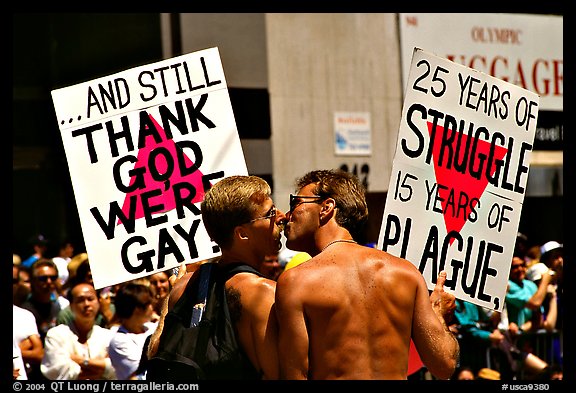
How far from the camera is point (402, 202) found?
5.96 m

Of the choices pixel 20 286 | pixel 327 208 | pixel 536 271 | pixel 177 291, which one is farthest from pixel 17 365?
pixel 536 271

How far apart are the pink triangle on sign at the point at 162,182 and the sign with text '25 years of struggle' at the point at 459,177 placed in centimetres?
108

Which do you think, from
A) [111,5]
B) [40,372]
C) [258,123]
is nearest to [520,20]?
[258,123]

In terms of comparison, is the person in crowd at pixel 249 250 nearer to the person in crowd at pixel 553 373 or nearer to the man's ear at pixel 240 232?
the man's ear at pixel 240 232

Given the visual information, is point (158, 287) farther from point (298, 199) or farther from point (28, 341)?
point (298, 199)

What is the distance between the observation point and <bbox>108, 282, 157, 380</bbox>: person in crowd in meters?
7.76

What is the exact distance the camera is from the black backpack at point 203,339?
14.8ft

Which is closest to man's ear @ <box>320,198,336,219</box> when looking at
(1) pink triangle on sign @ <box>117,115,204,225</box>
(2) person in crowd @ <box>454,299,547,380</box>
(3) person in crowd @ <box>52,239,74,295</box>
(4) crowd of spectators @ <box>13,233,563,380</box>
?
(1) pink triangle on sign @ <box>117,115,204,225</box>

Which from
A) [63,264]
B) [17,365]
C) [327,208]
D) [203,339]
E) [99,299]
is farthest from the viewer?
[63,264]

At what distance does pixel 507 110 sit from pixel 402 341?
7.18 ft

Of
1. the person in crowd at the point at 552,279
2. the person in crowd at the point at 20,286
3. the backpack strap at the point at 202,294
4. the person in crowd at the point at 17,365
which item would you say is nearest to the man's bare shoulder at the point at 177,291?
the backpack strap at the point at 202,294

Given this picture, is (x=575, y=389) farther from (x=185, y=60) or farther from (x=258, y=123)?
(x=258, y=123)

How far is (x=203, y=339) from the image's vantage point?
4.57 metres

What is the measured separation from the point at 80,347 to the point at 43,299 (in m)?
1.83
